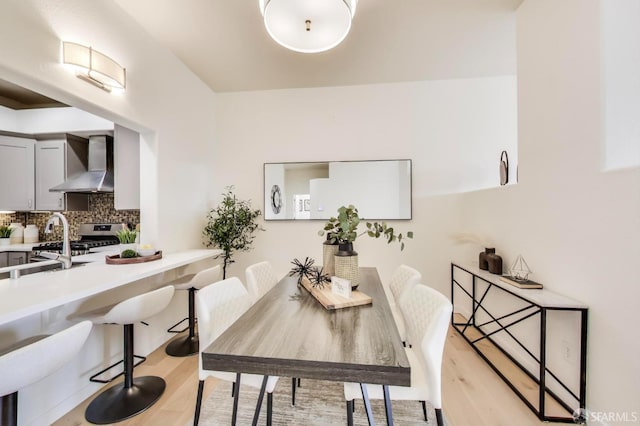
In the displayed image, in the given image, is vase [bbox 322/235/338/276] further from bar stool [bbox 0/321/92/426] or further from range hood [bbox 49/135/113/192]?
range hood [bbox 49/135/113/192]

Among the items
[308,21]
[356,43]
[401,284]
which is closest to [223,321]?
[401,284]

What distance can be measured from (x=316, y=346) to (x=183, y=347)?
209 centimetres

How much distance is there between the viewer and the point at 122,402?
1735 mm

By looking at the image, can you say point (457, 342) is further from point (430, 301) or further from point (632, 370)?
point (430, 301)

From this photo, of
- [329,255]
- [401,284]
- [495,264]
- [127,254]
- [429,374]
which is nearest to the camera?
[429,374]

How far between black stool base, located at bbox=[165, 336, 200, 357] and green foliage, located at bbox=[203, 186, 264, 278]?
76 centimetres

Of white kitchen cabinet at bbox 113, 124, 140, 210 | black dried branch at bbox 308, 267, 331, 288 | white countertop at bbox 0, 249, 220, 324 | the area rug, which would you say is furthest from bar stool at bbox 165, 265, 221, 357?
black dried branch at bbox 308, 267, 331, 288

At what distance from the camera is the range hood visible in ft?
9.87

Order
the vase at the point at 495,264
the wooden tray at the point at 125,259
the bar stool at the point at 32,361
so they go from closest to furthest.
Result: the bar stool at the point at 32,361, the wooden tray at the point at 125,259, the vase at the point at 495,264

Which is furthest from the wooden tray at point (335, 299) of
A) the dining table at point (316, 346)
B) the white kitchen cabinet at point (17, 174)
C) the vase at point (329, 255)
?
the white kitchen cabinet at point (17, 174)

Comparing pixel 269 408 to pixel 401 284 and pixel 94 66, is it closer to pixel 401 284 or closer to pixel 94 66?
pixel 401 284

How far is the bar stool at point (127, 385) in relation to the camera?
162 centimetres

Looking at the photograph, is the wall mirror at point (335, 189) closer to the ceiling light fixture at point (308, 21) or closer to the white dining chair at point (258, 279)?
the white dining chair at point (258, 279)

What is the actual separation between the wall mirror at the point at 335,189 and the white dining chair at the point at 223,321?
1.75 metres
